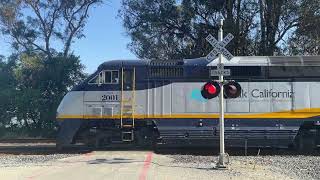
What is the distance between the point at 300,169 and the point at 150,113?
6421 millimetres

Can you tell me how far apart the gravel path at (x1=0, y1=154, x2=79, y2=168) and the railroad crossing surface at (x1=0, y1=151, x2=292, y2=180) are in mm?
355

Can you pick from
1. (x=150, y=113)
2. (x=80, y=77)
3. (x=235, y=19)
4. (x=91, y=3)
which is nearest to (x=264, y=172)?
(x=150, y=113)

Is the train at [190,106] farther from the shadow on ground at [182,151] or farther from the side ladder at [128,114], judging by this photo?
the shadow on ground at [182,151]

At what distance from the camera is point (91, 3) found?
124 ft

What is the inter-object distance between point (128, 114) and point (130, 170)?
18.2 ft

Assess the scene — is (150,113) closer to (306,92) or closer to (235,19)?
(306,92)

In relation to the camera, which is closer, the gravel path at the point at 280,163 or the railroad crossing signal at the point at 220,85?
the gravel path at the point at 280,163

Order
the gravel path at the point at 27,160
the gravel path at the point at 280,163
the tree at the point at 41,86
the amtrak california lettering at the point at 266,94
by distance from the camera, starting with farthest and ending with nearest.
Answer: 1. the tree at the point at 41,86
2. the amtrak california lettering at the point at 266,94
3. the gravel path at the point at 27,160
4. the gravel path at the point at 280,163

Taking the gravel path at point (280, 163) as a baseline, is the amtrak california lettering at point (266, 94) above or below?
above

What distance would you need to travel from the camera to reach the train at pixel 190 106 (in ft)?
62.7

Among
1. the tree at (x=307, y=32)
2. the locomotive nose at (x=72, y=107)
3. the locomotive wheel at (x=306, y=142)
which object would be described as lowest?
the locomotive wheel at (x=306, y=142)

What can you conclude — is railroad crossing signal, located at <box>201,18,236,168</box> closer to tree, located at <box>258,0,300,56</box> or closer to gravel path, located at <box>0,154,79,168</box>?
gravel path, located at <box>0,154,79,168</box>

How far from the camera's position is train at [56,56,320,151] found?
19.1 meters

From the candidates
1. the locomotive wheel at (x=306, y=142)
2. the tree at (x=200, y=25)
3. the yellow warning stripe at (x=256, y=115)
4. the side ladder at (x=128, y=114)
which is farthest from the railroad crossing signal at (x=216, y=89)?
the tree at (x=200, y=25)
